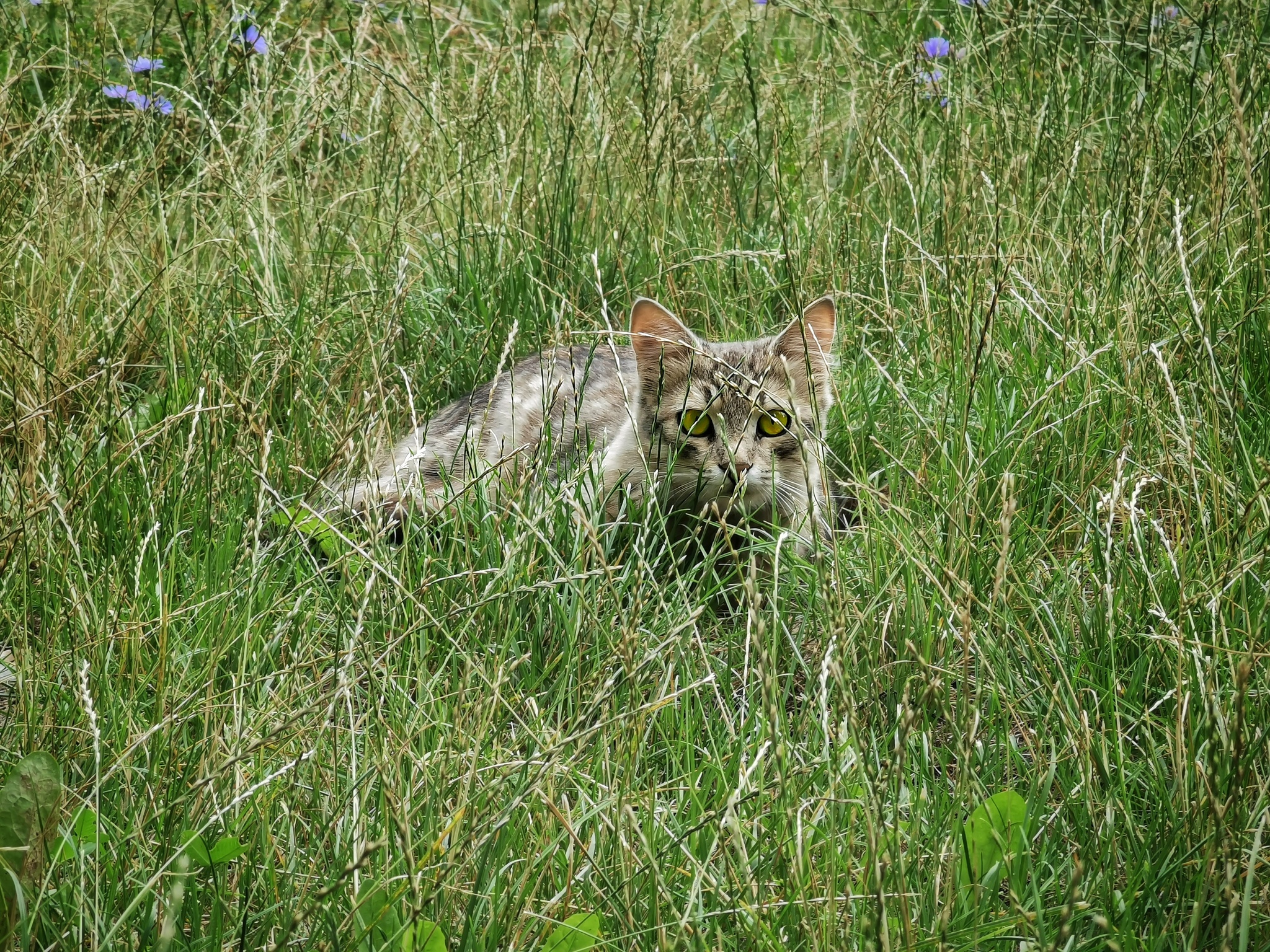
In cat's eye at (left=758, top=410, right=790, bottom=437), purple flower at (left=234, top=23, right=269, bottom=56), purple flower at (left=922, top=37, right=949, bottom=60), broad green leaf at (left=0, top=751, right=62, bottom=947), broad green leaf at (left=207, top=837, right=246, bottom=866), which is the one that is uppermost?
purple flower at (left=922, top=37, right=949, bottom=60)

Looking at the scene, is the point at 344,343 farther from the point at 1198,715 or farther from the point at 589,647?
the point at 1198,715

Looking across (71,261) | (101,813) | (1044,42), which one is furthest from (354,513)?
(1044,42)

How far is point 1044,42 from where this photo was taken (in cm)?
429

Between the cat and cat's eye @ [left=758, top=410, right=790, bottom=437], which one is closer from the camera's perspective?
the cat

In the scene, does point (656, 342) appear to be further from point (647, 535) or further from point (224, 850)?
point (224, 850)

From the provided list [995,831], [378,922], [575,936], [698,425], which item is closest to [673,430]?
[698,425]

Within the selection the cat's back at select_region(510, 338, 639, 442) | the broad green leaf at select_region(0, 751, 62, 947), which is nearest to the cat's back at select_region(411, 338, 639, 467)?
the cat's back at select_region(510, 338, 639, 442)

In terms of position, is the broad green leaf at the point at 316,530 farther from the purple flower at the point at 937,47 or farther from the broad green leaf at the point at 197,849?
the purple flower at the point at 937,47

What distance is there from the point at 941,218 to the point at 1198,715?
2.10 meters

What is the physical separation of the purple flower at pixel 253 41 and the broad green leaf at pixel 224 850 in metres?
3.06

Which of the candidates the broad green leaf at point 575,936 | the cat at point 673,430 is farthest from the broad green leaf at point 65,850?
the cat at point 673,430

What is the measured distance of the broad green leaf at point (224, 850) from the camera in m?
1.59

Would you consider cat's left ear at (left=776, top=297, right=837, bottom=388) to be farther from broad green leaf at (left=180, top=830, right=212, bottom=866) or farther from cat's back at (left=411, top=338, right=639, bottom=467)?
broad green leaf at (left=180, top=830, right=212, bottom=866)

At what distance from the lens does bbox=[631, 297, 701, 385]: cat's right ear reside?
2.95 meters
